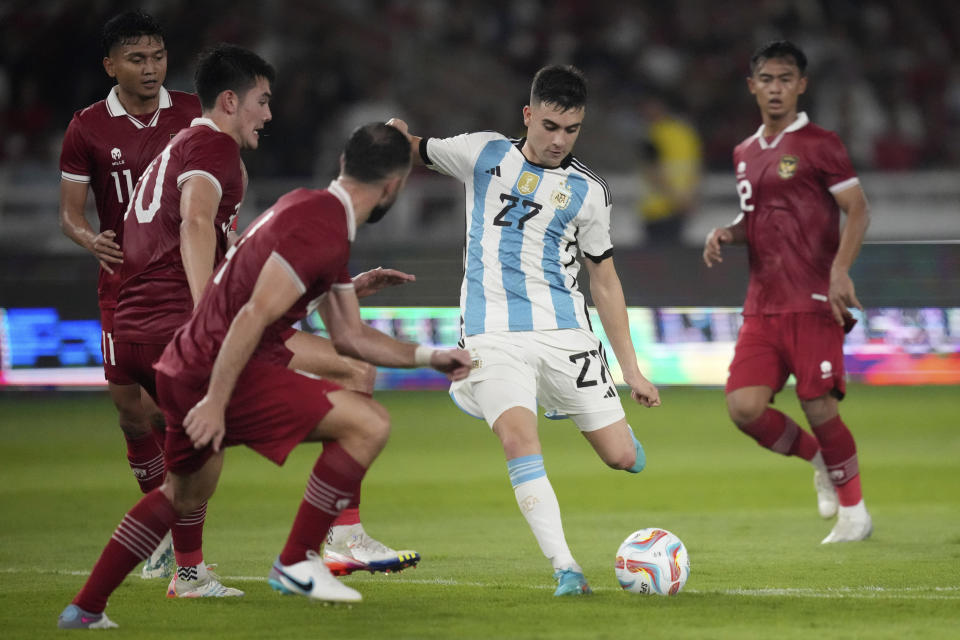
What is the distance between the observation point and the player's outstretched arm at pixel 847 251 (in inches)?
283

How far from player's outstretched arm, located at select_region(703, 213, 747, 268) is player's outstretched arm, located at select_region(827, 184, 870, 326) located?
22.7 inches

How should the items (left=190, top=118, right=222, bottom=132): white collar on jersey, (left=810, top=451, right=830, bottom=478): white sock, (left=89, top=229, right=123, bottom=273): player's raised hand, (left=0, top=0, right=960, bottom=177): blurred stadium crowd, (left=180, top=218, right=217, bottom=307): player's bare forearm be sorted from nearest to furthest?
(left=180, top=218, right=217, bottom=307): player's bare forearm → (left=190, top=118, right=222, bottom=132): white collar on jersey → (left=89, top=229, right=123, bottom=273): player's raised hand → (left=810, top=451, right=830, bottom=478): white sock → (left=0, top=0, right=960, bottom=177): blurred stadium crowd

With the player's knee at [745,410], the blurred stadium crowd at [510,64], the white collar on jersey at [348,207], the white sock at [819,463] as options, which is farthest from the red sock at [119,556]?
the blurred stadium crowd at [510,64]

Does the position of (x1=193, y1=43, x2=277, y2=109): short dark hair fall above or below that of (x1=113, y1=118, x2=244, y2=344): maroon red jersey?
above

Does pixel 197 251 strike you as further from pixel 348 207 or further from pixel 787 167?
pixel 787 167

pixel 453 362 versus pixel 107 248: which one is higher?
pixel 107 248

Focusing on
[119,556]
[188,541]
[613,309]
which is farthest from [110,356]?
[613,309]

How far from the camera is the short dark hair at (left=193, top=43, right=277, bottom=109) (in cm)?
566

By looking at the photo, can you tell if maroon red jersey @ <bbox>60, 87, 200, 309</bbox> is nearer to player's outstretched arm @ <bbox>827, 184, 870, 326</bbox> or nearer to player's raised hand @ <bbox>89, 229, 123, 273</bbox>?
player's raised hand @ <bbox>89, 229, 123, 273</bbox>

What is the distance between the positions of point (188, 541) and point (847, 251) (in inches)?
142

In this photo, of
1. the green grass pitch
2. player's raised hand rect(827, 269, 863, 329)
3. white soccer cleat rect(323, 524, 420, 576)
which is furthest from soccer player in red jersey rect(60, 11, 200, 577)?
player's raised hand rect(827, 269, 863, 329)

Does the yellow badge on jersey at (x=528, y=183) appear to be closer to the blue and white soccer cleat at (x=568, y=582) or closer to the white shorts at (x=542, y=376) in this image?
the white shorts at (x=542, y=376)

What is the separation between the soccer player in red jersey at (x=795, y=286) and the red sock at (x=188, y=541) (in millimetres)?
3048

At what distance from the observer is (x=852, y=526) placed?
743 centimetres
